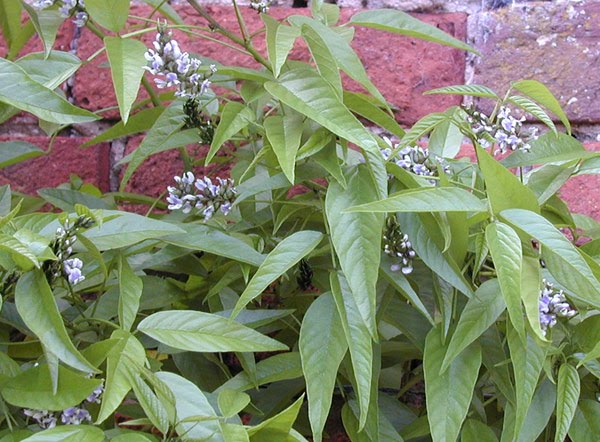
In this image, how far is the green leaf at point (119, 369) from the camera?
20.8 inches

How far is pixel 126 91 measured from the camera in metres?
0.64

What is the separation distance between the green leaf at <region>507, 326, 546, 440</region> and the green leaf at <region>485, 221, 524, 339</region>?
37mm

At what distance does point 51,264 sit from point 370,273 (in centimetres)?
22

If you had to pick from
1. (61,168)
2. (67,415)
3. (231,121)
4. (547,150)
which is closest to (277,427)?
(67,415)

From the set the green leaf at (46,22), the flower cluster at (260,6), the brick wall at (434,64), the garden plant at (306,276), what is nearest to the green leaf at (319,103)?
the garden plant at (306,276)

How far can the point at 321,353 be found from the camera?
2.03 feet

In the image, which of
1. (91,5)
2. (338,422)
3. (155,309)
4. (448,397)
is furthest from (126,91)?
(338,422)

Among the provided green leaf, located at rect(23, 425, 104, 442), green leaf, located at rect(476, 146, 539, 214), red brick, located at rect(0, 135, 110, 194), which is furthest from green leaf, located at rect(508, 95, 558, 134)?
red brick, located at rect(0, 135, 110, 194)

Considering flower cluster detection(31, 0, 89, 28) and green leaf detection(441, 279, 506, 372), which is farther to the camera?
flower cluster detection(31, 0, 89, 28)

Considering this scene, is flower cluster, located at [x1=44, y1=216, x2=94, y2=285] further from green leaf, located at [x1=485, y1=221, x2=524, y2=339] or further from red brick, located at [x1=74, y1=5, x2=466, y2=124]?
red brick, located at [x1=74, y1=5, x2=466, y2=124]

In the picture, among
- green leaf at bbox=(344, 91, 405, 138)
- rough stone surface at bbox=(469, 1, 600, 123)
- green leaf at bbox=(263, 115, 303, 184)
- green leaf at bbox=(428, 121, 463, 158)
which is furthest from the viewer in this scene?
rough stone surface at bbox=(469, 1, 600, 123)

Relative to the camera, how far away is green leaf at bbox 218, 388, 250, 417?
58 cm

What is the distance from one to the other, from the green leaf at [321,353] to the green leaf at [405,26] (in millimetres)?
268

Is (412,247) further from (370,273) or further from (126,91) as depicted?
(126,91)
